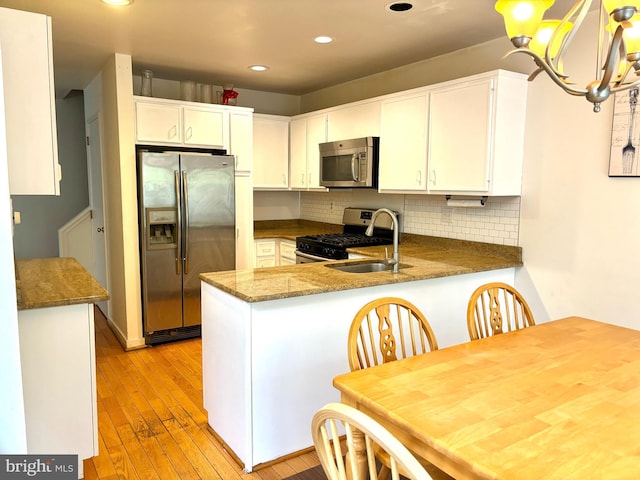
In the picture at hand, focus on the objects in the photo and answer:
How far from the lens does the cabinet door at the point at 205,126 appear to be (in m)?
4.08

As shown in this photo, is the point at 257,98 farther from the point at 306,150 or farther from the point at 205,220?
the point at 205,220

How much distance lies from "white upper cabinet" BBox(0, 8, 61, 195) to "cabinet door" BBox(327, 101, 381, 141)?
2.44m

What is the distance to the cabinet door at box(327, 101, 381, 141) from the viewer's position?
3.81 m

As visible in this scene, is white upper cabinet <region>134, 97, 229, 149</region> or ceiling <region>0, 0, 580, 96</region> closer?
ceiling <region>0, 0, 580, 96</region>

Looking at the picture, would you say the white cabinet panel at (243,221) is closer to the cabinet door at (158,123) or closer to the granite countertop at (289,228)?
the granite countertop at (289,228)

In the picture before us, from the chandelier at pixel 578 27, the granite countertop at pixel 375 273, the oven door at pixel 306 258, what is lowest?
the oven door at pixel 306 258

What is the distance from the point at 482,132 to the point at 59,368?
8.88ft

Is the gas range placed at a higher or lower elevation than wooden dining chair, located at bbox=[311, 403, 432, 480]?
higher

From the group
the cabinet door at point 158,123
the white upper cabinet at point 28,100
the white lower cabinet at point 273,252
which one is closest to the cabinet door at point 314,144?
the white lower cabinet at point 273,252

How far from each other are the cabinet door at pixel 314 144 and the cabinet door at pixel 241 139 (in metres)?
0.59

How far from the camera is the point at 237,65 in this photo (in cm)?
396

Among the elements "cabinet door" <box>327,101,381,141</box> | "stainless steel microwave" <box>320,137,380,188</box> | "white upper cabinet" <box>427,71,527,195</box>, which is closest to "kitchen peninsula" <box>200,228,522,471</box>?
"white upper cabinet" <box>427,71,527,195</box>

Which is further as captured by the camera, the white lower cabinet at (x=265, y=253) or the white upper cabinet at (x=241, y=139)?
the white lower cabinet at (x=265, y=253)

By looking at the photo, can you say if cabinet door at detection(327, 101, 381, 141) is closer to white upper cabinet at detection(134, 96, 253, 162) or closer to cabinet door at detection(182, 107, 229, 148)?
white upper cabinet at detection(134, 96, 253, 162)
